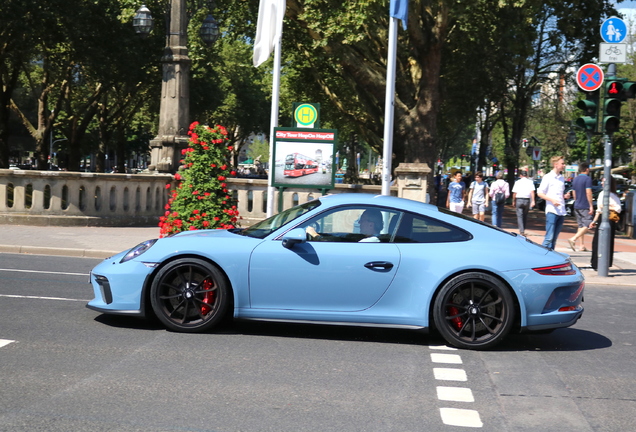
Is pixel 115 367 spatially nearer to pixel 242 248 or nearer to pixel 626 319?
pixel 242 248

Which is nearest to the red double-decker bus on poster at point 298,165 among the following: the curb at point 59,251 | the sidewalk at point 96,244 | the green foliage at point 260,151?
the sidewalk at point 96,244

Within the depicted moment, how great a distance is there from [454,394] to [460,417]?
0.58 metres

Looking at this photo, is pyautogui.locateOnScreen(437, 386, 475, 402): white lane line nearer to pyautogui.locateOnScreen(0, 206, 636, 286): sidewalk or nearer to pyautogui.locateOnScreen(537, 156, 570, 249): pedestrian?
pyautogui.locateOnScreen(0, 206, 636, 286): sidewalk

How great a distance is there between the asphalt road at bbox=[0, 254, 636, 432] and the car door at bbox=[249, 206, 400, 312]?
382 millimetres

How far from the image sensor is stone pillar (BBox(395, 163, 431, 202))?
18859 millimetres

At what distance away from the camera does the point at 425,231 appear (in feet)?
24.9

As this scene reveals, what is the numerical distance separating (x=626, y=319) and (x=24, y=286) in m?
7.08

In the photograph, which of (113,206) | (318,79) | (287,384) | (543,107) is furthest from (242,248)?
(543,107)

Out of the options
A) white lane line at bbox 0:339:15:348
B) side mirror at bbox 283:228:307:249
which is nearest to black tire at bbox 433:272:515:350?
side mirror at bbox 283:228:307:249

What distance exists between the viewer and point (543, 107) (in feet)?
191

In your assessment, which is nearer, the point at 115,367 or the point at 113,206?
the point at 115,367

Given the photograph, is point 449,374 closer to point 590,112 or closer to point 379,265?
point 379,265

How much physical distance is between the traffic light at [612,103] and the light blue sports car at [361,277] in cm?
658

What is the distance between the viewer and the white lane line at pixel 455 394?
5.82 metres
